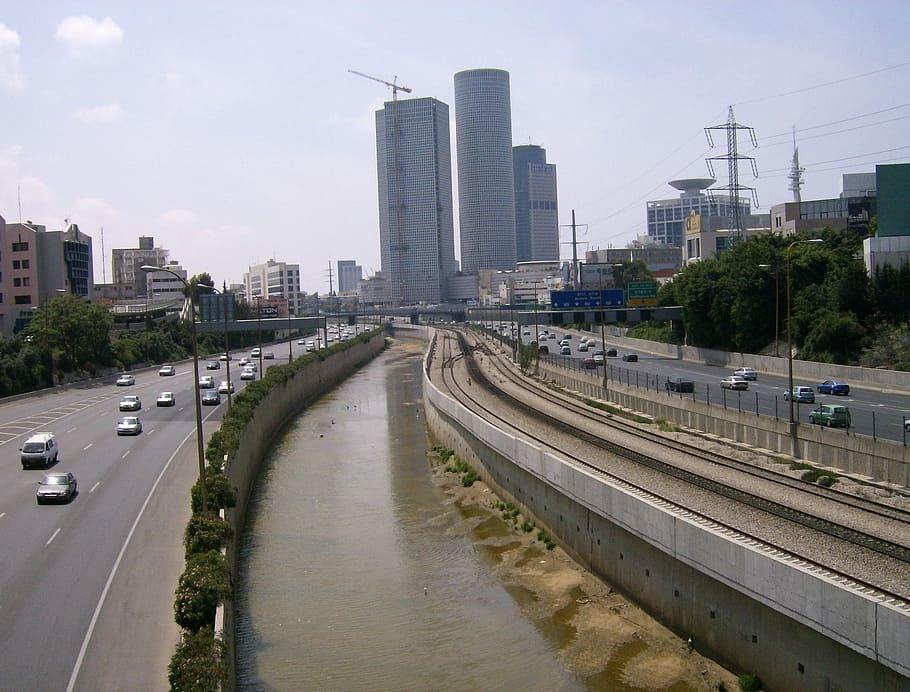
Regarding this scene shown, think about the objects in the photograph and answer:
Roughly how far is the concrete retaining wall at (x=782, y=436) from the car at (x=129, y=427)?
2651cm

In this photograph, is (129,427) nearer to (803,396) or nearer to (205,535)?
(205,535)

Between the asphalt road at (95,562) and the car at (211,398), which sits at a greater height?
the car at (211,398)

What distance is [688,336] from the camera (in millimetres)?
86625

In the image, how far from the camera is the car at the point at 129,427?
160 ft

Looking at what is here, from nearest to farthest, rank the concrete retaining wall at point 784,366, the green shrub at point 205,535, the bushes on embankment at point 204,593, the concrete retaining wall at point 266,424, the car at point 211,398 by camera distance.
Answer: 1. the bushes on embankment at point 204,593
2. the green shrub at point 205,535
3. the concrete retaining wall at point 266,424
4. the concrete retaining wall at point 784,366
5. the car at point 211,398

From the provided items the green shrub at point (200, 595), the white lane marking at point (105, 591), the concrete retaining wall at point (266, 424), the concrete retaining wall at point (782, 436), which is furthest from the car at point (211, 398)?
the green shrub at point (200, 595)

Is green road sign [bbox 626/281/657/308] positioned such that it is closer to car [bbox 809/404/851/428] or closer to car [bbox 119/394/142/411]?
car [bbox 119/394/142/411]

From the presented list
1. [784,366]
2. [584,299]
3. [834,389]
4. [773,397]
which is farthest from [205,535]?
[584,299]

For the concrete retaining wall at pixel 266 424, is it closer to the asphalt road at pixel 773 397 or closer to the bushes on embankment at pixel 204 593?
the bushes on embankment at pixel 204 593

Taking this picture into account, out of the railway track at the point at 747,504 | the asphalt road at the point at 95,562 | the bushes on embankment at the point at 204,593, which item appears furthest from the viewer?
the asphalt road at the point at 95,562

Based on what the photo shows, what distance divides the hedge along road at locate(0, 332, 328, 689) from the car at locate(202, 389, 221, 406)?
1424cm

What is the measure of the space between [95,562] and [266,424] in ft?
109

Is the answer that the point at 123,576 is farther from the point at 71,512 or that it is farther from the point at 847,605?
the point at 847,605

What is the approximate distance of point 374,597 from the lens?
2709 cm
